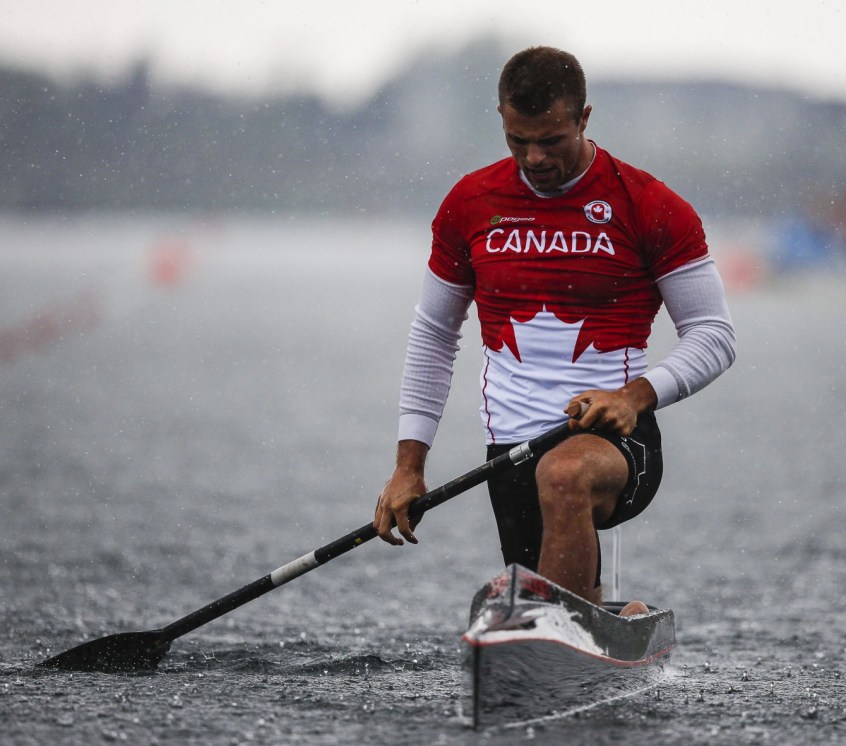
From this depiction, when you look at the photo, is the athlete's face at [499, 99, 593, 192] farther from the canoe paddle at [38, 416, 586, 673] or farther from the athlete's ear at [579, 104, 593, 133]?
the canoe paddle at [38, 416, 586, 673]

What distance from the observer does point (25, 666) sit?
4.76 meters

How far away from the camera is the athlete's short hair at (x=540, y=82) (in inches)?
146

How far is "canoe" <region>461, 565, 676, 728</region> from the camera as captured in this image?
11.3 ft

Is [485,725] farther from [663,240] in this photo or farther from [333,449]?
[333,449]

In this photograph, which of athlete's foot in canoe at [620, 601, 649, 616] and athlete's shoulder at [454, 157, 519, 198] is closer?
athlete's shoulder at [454, 157, 519, 198]

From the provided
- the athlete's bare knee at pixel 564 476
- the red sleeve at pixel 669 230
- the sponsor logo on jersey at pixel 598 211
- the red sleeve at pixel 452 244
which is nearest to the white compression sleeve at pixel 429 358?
the red sleeve at pixel 452 244

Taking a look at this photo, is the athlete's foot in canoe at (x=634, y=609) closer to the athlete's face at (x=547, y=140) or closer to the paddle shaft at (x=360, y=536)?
the paddle shaft at (x=360, y=536)

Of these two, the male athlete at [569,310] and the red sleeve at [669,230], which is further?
the red sleeve at [669,230]

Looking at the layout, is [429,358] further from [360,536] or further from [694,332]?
[694,332]

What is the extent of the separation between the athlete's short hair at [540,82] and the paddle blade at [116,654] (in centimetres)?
220

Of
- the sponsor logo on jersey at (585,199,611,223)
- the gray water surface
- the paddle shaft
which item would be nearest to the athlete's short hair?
the sponsor logo on jersey at (585,199,611,223)

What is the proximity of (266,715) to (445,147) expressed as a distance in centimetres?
8907

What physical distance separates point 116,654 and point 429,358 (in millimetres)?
1480

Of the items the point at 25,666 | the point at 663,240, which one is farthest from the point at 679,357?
the point at 25,666
